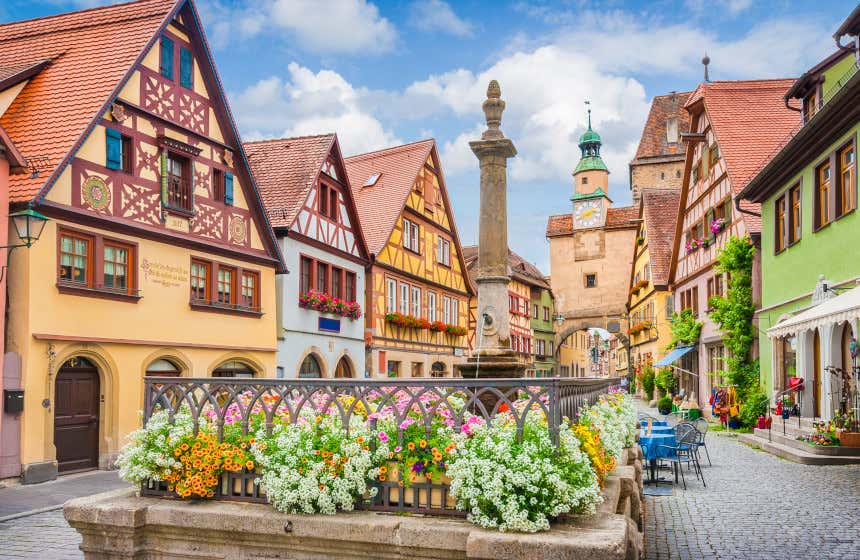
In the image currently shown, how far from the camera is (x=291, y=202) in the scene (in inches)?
820

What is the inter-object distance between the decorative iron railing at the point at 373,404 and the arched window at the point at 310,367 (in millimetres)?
15761

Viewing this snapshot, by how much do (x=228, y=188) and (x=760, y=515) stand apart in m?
12.6

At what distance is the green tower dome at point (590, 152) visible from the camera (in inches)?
2673

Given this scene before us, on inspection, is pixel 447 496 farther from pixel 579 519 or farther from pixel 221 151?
pixel 221 151

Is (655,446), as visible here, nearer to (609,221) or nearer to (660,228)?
(660,228)

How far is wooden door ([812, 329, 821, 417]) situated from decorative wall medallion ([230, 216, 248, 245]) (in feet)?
41.8

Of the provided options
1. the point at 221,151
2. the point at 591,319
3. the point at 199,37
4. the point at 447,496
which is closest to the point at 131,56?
the point at 199,37

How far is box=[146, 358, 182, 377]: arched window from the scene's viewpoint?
15484mm

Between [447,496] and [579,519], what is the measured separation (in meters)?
0.78

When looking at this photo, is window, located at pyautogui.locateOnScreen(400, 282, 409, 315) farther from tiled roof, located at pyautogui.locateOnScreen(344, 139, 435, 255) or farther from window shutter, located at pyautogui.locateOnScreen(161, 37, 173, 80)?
window shutter, located at pyautogui.locateOnScreen(161, 37, 173, 80)

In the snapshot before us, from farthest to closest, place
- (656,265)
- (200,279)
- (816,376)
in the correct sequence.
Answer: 1. (656,265)
2. (816,376)
3. (200,279)

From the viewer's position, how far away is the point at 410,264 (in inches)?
1104

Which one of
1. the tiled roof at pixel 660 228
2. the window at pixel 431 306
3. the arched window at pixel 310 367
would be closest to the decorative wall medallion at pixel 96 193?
the arched window at pixel 310 367

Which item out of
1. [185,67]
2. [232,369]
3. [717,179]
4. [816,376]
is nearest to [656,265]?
[717,179]
